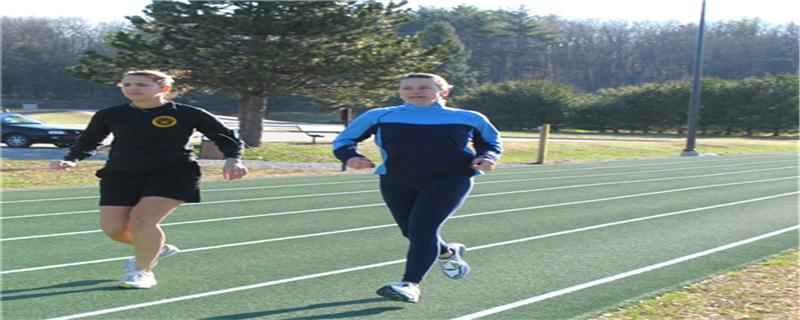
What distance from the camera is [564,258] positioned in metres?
7.27

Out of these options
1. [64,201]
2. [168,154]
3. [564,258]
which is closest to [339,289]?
[168,154]

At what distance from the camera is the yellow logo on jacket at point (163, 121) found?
5480 mm

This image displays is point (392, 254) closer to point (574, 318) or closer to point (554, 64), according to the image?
point (574, 318)

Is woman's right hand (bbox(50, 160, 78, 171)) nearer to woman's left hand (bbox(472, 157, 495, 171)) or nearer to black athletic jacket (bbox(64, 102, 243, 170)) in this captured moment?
black athletic jacket (bbox(64, 102, 243, 170))

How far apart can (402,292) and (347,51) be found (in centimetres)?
1800

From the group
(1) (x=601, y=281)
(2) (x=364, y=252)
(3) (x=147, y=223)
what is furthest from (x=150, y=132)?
(1) (x=601, y=281)

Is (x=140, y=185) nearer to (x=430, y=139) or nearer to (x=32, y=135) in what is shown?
(x=430, y=139)

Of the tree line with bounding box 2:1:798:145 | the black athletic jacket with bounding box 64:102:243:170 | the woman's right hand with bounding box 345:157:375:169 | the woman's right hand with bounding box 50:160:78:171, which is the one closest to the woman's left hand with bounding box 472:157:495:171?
the woman's right hand with bounding box 345:157:375:169

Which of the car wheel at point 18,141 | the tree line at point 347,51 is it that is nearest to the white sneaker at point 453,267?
the tree line at point 347,51

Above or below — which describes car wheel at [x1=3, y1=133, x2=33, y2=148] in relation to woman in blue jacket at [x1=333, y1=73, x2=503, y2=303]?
below

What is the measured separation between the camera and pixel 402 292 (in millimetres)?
5324

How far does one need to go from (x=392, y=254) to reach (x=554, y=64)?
3878 inches

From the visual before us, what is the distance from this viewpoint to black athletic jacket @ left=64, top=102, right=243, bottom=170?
546 centimetres

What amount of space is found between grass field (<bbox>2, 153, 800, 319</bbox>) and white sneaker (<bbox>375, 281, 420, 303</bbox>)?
0.18 ft
